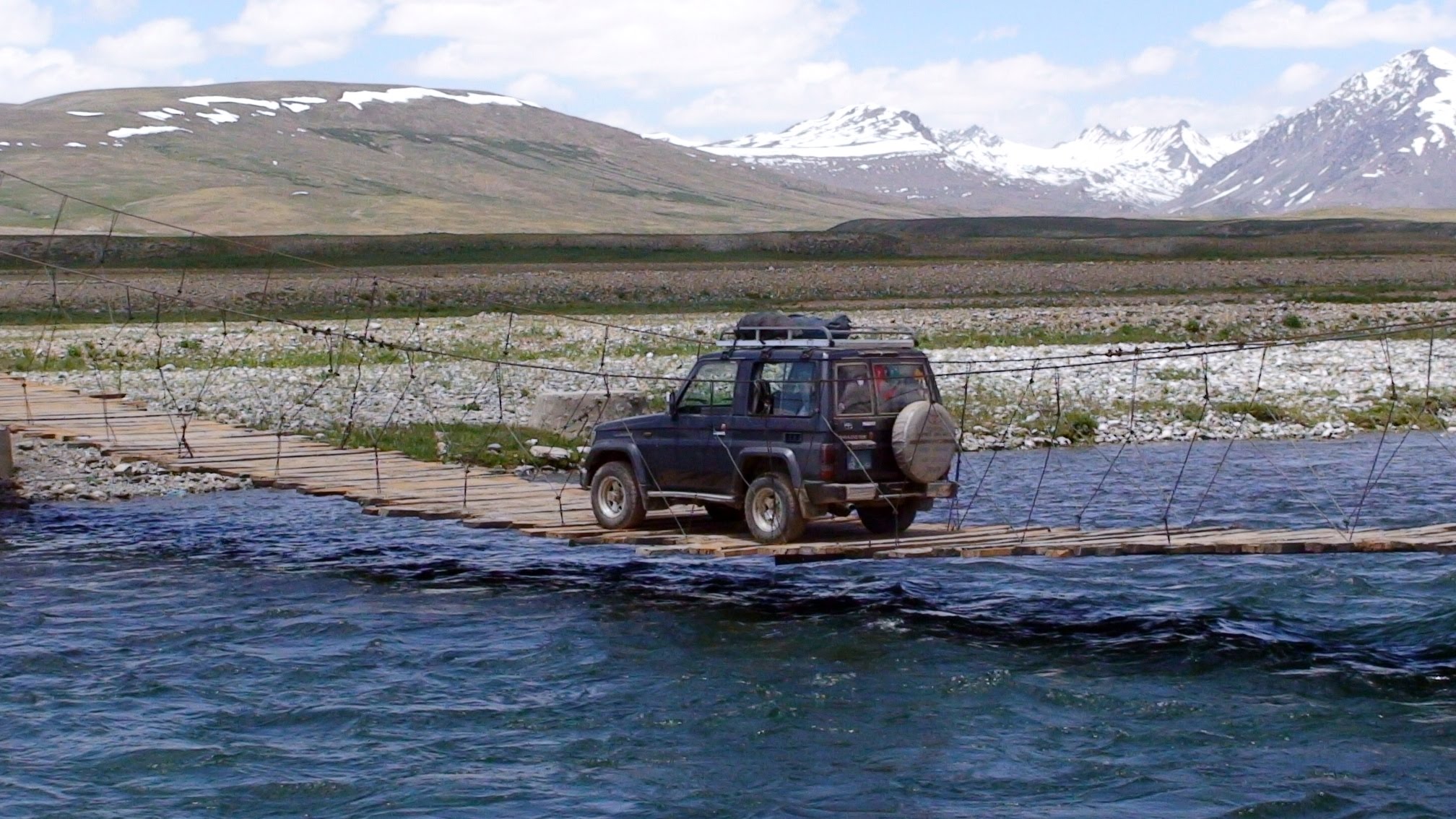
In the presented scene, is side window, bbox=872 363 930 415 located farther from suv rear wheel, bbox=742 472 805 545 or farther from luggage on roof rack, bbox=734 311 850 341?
suv rear wheel, bbox=742 472 805 545

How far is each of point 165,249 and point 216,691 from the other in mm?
98397

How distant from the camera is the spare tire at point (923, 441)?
16734 millimetres

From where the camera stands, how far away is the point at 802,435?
16.7 metres

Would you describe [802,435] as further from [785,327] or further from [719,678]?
[719,678]

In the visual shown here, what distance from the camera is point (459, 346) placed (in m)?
44.6

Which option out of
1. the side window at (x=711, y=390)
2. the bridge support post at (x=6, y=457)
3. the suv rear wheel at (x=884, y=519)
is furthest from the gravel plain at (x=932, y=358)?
the suv rear wheel at (x=884, y=519)

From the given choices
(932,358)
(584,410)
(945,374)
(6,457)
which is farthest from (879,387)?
(932,358)

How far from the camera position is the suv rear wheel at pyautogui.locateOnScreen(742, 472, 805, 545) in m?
16.8

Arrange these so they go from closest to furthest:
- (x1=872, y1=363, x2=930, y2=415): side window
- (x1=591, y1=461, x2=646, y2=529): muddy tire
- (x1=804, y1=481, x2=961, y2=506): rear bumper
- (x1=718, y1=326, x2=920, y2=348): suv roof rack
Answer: (x1=804, y1=481, x2=961, y2=506): rear bumper → (x1=872, y1=363, x2=930, y2=415): side window → (x1=718, y1=326, x2=920, y2=348): suv roof rack → (x1=591, y1=461, x2=646, y2=529): muddy tire

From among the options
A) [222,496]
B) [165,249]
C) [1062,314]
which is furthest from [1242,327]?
[165,249]

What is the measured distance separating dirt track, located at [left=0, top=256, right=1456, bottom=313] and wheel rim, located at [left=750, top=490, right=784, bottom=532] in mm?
45627

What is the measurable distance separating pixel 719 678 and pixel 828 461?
2459 mm

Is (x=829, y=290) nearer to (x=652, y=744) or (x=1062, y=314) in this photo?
(x=1062, y=314)

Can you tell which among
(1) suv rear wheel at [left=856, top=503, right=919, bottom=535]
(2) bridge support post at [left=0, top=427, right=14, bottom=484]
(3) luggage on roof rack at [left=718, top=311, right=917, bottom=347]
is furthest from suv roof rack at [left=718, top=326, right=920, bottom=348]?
(2) bridge support post at [left=0, top=427, right=14, bottom=484]
